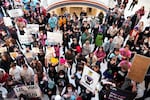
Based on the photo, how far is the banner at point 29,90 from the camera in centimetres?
669

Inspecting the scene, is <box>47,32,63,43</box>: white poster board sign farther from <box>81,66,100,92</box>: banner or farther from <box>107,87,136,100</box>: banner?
<box>107,87,136,100</box>: banner

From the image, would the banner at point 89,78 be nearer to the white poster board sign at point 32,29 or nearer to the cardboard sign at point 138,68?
the cardboard sign at point 138,68

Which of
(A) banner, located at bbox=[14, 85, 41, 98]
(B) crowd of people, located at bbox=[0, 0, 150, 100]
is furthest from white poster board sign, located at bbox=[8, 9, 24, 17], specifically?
(A) banner, located at bbox=[14, 85, 41, 98]

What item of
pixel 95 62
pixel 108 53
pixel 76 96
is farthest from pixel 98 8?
pixel 76 96

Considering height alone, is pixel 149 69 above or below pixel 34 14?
below

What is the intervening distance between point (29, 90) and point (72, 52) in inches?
77.4

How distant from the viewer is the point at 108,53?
8.68 m

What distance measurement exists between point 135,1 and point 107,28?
3396mm

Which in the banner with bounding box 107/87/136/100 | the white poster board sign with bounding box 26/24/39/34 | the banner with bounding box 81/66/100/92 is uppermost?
the white poster board sign with bounding box 26/24/39/34

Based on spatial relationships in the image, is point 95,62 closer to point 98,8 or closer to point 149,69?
point 149,69

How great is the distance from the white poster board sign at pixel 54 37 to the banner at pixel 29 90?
2.14 m

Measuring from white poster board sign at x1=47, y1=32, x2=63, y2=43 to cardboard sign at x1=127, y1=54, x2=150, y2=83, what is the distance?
2504 millimetres

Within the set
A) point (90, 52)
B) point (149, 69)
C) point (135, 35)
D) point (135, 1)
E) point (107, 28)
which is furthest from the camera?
point (135, 1)

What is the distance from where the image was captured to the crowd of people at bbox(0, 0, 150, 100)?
7.28 metres
